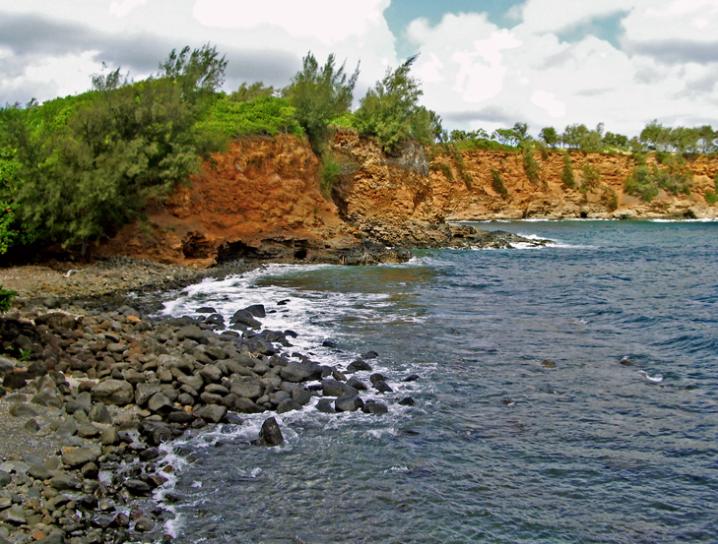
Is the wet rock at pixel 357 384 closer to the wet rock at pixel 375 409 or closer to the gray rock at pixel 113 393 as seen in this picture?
the wet rock at pixel 375 409

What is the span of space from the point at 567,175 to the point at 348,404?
80940mm

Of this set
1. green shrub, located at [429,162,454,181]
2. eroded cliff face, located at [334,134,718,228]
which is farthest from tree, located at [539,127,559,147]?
green shrub, located at [429,162,454,181]

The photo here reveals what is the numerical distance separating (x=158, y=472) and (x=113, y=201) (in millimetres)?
16866

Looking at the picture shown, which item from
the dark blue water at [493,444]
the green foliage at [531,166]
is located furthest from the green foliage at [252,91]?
the green foliage at [531,166]

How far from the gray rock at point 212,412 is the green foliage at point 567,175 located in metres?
82.1

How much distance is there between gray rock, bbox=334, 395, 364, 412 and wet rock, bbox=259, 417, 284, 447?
161cm

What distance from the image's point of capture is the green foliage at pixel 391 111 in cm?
4516

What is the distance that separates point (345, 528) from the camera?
7297mm

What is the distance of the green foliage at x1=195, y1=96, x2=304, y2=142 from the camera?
101 ft

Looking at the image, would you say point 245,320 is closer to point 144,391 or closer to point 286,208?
point 144,391

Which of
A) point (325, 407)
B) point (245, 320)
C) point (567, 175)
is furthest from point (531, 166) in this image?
point (325, 407)

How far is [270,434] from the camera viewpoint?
31.3 ft

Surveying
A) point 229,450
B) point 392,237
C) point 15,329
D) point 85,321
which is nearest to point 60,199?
point 85,321

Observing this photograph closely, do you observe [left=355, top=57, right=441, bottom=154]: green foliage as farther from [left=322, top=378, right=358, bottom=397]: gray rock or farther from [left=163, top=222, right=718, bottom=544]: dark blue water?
[left=322, top=378, right=358, bottom=397]: gray rock
